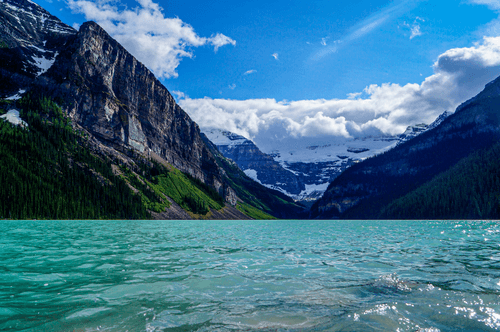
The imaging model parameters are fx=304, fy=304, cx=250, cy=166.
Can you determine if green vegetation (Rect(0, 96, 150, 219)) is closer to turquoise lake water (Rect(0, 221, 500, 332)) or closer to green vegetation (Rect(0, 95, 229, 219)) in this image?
green vegetation (Rect(0, 95, 229, 219))

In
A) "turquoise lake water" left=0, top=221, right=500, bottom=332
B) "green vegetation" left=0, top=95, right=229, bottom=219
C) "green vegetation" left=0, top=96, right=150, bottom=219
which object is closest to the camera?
"turquoise lake water" left=0, top=221, right=500, bottom=332

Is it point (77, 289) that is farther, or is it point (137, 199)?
point (137, 199)

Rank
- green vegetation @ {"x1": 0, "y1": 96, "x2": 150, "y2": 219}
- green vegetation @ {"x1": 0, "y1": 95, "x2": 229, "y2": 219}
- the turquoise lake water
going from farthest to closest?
green vegetation @ {"x1": 0, "y1": 95, "x2": 229, "y2": 219}, green vegetation @ {"x1": 0, "y1": 96, "x2": 150, "y2": 219}, the turquoise lake water

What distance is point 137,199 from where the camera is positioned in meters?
198

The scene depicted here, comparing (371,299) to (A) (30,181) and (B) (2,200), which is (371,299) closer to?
(B) (2,200)

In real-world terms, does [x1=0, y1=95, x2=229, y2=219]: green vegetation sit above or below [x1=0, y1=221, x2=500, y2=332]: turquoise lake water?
above

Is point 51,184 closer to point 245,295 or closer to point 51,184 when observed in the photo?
point 51,184

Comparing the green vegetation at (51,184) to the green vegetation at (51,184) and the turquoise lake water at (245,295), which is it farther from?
the turquoise lake water at (245,295)

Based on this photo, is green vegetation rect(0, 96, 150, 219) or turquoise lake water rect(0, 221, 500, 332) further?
green vegetation rect(0, 96, 150, 219)

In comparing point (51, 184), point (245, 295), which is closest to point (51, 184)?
point (51, 184)

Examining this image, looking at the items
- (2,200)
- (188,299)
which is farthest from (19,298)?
(2,200)

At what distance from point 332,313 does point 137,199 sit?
202093 mm

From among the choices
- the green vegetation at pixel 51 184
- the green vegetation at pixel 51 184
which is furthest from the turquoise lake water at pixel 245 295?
the green vegetation at pixel 51 184

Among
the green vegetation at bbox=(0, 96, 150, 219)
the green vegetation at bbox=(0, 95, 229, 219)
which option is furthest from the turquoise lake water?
the green vegetation at bbox=(0, 96, 150, 219)
